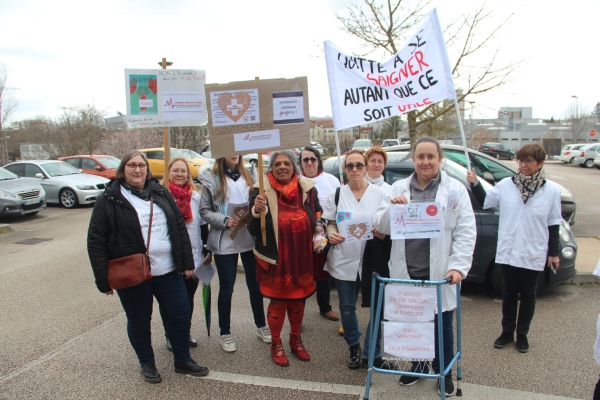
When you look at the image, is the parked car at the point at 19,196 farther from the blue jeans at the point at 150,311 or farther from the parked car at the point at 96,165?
the blue jeans at the point at 150,311

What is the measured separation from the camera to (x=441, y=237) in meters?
2.95

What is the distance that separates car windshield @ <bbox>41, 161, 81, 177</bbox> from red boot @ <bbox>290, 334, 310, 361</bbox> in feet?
44.0

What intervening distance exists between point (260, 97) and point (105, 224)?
62.3 inches

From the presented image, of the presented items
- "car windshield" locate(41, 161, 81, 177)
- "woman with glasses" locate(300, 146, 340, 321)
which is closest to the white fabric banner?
"woman with glasses" locate(300, 146, 340, 321)

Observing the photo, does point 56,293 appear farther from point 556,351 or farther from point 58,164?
point 58,164

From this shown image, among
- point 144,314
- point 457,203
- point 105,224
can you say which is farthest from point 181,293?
point 457,203

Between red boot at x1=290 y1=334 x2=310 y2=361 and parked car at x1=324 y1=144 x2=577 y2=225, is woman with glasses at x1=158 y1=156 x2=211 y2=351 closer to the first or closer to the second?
red boot at x1=290 y1=334 x2=310 y2=361

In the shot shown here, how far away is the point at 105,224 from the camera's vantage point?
3.17 m

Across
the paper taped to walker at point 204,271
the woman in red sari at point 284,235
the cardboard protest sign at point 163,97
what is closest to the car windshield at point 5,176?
the cardboard protest sign at point 163,97

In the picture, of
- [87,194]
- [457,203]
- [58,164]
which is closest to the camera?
[457,203]

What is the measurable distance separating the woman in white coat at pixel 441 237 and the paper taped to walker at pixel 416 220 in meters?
0.07

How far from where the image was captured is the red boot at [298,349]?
3.74m

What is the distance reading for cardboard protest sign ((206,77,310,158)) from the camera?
11.4 ft

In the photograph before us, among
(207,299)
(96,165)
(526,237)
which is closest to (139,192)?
(207,299)
